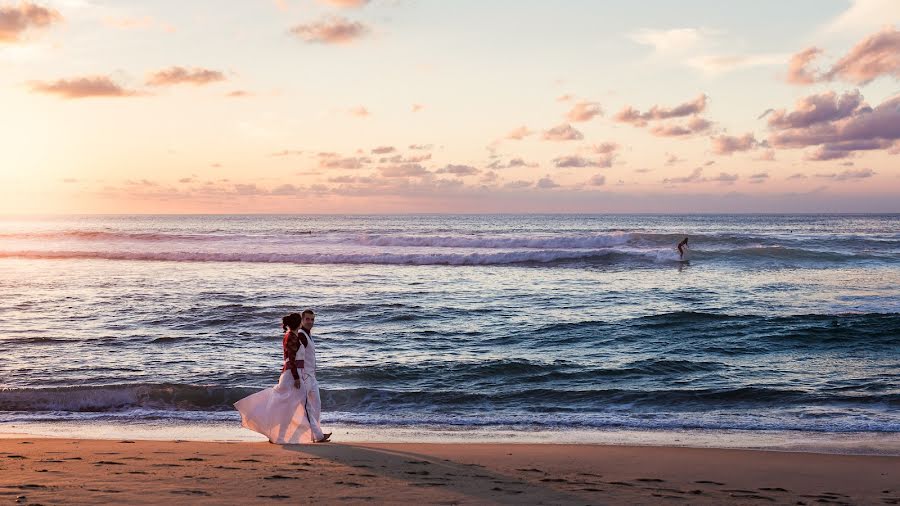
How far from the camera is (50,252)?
4653cm

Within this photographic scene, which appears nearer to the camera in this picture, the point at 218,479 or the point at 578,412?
the point at 218,479

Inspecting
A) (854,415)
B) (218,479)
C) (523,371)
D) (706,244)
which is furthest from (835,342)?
(706,244)

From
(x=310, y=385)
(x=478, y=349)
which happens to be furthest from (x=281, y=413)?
(x=478, y=349)

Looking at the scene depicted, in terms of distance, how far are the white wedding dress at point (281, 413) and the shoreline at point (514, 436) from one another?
0.41 meters

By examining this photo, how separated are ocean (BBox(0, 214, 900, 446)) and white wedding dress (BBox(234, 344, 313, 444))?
1292 millimetres

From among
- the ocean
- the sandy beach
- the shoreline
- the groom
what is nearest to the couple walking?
the groom

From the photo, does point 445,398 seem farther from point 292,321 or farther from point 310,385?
point 292,321

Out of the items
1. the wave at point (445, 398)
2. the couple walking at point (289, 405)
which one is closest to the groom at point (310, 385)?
the couple walking at point (289, 405)

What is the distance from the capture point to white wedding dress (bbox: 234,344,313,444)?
8672mm

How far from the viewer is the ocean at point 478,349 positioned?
10.6m

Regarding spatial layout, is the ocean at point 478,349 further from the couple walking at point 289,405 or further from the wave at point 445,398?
the couple walking at point 289,405

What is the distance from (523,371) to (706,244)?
3859 centimetres

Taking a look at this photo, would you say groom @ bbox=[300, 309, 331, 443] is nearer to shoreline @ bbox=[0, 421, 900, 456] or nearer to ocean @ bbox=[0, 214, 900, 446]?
shoreline @ bbox=[0, 421, 900, 456]

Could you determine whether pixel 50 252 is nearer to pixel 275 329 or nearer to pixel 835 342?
pixel 275 329
